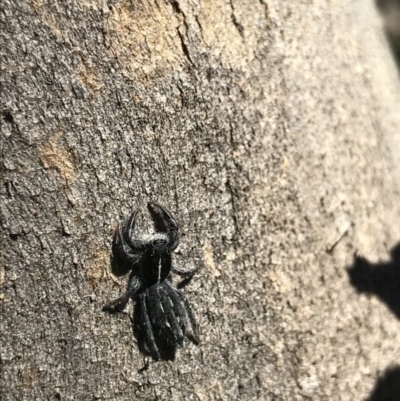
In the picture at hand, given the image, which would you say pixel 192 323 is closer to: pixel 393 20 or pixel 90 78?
pixel 90 78

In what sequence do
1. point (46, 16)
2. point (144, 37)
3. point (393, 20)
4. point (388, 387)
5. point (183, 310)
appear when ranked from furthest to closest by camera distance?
point (393, 20)
point (388, 387)
point (183, 310)
point (144, 37)
point (46, 16)

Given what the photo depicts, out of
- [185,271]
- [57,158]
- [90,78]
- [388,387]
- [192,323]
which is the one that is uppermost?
[90,78]

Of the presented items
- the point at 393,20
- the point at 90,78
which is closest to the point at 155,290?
the point at 90,78

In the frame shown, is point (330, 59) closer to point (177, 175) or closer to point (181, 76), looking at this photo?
point (181, 76)

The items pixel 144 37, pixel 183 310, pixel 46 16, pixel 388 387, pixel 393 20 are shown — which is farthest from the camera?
pixel 393 20

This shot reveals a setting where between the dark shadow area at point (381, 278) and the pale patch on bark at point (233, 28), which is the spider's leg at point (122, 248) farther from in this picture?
the dark shadow area at point (381, 278)

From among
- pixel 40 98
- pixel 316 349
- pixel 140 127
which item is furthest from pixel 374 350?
pixel 40 98

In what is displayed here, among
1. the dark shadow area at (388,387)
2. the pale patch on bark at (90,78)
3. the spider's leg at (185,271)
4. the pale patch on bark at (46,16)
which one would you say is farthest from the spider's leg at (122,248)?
the dark shadow area at (388,387)

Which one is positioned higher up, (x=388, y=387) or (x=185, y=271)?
(x=185, y=271)
